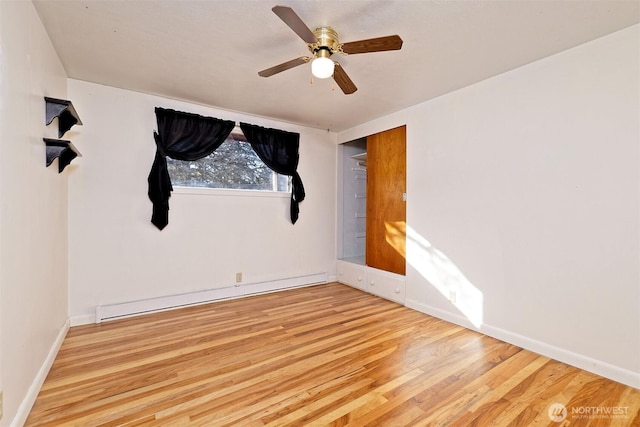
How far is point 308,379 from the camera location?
1.98 meters

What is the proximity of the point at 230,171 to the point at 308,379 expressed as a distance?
2.69 metres

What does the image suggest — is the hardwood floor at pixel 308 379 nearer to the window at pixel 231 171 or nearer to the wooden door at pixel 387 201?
the wooden door at pixel 387 201

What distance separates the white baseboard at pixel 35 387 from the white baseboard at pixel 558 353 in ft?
10.7

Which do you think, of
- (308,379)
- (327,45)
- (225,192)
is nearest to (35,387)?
(308,379)

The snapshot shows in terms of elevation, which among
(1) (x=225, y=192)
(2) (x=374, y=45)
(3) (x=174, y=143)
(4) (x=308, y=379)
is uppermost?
(2) (x=374, y=45)

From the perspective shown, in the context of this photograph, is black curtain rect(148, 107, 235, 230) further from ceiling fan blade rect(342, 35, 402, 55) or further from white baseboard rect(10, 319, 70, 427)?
ceiling fan blade rect(342, 35, 402, 55)

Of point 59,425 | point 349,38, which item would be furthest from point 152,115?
point 59,425

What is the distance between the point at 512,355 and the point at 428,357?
0.70 metres

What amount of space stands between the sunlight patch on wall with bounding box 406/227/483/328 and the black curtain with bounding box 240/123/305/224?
1629mm

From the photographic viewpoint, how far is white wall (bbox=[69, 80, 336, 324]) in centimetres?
290

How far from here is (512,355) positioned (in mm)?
2334

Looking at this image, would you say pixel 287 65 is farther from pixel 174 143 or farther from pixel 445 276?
pixel 445 276

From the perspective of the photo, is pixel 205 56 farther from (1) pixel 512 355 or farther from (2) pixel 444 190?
(1) pixel 512 355

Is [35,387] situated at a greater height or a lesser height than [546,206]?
lesser
